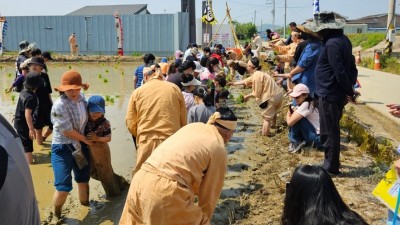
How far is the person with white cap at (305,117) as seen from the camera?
5809 mm

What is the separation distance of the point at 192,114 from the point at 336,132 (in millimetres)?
1717

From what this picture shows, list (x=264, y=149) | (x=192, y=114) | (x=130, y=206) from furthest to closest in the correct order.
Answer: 1. (x=264, y=149)
2. (x=192, y=114)
3. (x=130, y=206)

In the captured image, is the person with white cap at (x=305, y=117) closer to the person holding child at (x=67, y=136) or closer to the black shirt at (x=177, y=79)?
the black shirt at (x=177, y=79)

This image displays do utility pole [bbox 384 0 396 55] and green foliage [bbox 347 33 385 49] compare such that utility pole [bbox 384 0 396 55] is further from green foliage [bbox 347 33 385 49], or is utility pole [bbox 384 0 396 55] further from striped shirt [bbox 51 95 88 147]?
green foliage [bbox 347 33 385 49]

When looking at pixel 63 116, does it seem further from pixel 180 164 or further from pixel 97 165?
pixel 180 164

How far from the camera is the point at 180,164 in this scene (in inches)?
96.9

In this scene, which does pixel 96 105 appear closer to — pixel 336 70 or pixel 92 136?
pixel 92 136

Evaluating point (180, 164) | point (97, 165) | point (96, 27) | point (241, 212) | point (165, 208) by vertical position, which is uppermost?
point (96, 27)

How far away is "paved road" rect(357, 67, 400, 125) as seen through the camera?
9.62 meters

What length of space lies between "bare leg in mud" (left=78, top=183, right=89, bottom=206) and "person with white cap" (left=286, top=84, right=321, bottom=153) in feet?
10.4

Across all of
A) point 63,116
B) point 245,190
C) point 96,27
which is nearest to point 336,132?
point 245,190

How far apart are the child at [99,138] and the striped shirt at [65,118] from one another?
0.15m

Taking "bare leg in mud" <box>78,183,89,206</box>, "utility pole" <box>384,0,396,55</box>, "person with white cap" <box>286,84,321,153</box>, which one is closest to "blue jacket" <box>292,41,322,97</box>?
"person with white cap" <box>286,84,321,153</box>

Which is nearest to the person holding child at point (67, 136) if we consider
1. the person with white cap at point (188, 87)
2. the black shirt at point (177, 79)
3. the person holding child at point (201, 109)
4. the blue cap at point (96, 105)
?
the blue cap at point (96, 105)
